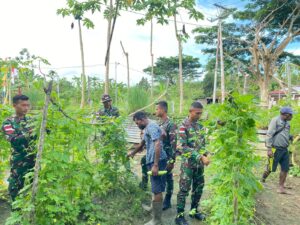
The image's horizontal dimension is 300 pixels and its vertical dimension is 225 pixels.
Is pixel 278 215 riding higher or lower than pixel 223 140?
lower

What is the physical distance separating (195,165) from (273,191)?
269 centimetres

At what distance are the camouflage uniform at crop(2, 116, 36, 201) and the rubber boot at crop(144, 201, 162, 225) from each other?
171 cm

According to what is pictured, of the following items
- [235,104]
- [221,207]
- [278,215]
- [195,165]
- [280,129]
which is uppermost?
[235,104]

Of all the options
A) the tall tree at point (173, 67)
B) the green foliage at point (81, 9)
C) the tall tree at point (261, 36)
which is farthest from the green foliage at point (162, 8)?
the tall tree at point (173, 67)

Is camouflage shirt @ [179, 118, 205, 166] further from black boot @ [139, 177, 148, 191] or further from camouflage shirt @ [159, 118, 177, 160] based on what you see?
black boot @ [139, 177, 148, 191]

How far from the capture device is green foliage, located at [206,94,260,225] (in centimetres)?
290

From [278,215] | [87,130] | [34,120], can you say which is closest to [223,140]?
[87,130]

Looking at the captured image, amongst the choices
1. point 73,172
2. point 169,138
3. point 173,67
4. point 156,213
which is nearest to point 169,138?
point 169,138

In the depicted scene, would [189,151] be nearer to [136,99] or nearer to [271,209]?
[271,209]

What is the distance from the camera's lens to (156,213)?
414 cm

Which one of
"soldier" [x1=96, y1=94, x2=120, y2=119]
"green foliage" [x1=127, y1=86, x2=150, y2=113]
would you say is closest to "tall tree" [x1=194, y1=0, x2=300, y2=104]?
"green foliage" [x1=127, y1=86, x2=150, y2=113]

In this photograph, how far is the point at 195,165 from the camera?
412 cm

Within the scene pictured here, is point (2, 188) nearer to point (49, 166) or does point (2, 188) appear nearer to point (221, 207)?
point (49, 166)

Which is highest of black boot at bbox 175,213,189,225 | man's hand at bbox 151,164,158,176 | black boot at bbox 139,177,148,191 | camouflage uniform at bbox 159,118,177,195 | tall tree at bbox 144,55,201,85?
tall tree at bbox 144,55,201,85
